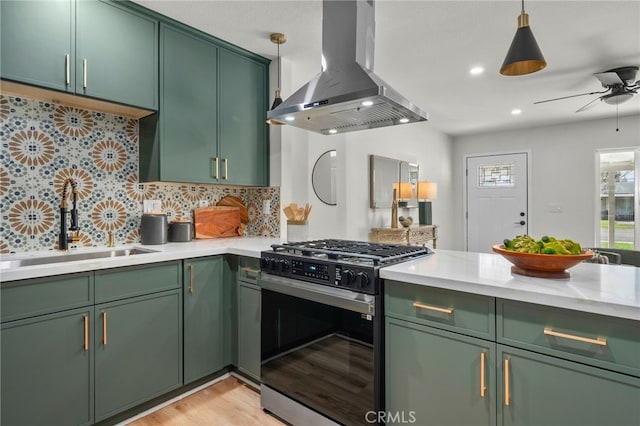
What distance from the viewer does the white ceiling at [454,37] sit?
86.3 inches

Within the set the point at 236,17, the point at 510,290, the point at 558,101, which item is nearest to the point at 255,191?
the point at 236,17

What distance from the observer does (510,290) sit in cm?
126

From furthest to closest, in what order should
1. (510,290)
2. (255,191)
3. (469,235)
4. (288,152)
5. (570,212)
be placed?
(469,235) < (570,212) < (255,191) < (288,152) < (510,290)

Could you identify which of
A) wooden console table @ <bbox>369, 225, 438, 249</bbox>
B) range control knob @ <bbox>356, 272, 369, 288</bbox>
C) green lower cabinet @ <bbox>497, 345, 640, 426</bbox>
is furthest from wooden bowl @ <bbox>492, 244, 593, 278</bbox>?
wooden console table @ <bbox>369, 225, 438, 249</bbox>

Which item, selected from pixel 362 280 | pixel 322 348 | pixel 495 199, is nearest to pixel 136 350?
pixel 322 348

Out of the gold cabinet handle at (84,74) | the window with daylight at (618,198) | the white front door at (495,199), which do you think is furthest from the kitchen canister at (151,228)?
the window with daylight at (618,198)

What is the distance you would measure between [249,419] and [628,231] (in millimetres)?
5689

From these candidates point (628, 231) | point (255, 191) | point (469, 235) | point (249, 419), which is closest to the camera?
point (249, 419)

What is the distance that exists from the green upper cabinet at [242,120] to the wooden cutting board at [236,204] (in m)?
0.37

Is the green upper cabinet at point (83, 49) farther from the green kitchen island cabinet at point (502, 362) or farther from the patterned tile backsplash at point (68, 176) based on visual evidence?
the green kitchen island cabinet at point (502, 362)

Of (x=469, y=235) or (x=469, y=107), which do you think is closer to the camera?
(x=469, y=107)

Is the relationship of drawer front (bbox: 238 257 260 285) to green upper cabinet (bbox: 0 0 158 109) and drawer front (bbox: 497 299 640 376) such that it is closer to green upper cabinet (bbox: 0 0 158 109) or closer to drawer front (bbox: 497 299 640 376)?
green upper cabinet (bbox: 0 0 158 109)

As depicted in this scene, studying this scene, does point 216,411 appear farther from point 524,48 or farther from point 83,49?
point 524,48

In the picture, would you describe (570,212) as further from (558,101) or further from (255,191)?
(255,191)
